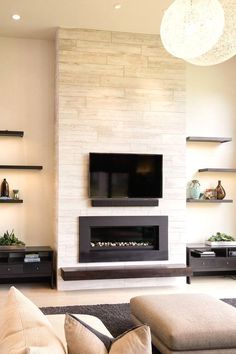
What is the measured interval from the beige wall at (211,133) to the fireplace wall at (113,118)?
609 millimetres

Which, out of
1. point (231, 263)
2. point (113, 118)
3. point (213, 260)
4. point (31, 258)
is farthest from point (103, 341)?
point (231, 263)

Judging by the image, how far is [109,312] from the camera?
4824mm

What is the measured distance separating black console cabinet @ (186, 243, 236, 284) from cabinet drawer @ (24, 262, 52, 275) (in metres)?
1.96

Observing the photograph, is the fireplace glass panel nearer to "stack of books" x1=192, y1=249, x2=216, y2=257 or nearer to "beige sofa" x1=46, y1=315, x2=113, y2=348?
"stack of books" x1=192, y1=249, x2=216, y2=257

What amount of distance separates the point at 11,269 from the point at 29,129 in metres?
1.96

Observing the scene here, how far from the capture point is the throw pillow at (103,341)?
187 cm

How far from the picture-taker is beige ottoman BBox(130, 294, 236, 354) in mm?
3184

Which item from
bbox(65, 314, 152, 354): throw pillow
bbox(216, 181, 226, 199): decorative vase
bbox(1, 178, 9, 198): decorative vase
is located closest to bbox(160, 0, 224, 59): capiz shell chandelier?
bbox(65, 314, 152, 354): throw pillow

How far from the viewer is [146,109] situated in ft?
20.9

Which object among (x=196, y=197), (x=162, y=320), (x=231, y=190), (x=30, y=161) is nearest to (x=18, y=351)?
(x=162, y=320)

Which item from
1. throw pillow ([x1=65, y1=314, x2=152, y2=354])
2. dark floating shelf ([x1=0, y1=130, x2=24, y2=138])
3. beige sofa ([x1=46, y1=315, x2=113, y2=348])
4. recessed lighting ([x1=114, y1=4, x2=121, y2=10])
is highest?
recessed lighting ([x1=114, y1=4, x2=121, y2=10])

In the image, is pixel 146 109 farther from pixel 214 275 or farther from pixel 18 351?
pixel 18 351

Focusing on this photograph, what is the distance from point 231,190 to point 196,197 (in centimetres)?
72

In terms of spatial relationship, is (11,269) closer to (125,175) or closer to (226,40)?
(125,175)
